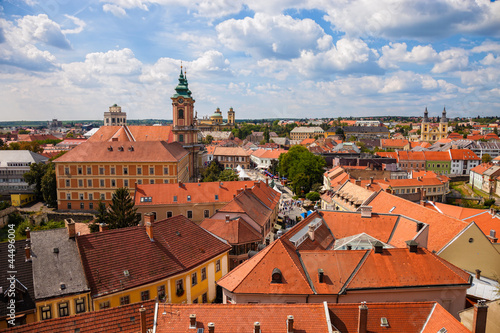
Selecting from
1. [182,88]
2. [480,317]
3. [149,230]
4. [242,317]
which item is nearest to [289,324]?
[242,317]

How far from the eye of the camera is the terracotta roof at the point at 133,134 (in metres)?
70.2

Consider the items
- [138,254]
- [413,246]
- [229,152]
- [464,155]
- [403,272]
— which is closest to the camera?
[403,272]

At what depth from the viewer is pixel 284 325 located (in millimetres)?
15148

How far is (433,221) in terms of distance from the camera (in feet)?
97.2

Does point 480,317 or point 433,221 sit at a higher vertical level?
point 433,221

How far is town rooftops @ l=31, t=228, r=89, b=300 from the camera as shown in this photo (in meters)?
19.3

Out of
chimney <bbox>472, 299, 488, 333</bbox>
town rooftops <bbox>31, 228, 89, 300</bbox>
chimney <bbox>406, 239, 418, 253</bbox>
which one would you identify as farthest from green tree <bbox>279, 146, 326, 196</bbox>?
chimney <bbox>472, 299, 488, 333</bbox>

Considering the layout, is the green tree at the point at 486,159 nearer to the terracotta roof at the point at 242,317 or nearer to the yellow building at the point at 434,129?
the yellow building at the point at 434,129

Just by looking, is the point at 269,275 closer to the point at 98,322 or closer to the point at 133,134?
the point at 98,322

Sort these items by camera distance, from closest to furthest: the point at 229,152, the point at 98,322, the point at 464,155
Answer: the point at 98,322 < the point at 464,155 < the point at 229,152

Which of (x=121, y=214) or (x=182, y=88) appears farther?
(x=182, y=88)

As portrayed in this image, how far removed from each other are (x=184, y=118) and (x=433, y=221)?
5493cm

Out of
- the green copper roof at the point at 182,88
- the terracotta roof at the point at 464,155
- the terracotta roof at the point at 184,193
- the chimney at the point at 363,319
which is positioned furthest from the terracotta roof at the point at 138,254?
the terracotta roof at the point at 464,155

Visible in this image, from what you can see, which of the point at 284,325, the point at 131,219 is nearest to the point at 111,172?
the point at 131,219
